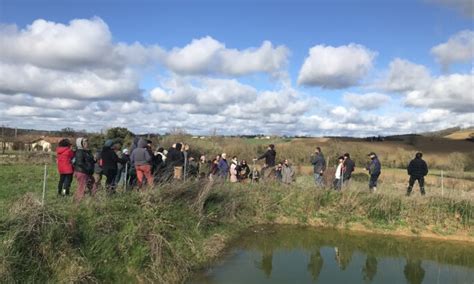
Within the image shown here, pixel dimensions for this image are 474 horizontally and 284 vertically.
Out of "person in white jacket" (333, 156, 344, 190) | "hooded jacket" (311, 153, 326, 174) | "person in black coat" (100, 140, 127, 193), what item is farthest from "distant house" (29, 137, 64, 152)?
"person in black coat" (100, 140, 127, 193)

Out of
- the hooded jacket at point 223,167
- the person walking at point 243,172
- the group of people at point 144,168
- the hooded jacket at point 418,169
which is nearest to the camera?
the group of people at point 144,168

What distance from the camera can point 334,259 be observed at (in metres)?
11.7

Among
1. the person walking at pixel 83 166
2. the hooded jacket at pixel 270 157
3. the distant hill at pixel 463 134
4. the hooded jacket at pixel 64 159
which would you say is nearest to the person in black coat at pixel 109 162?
the person walking at pixel 83 166

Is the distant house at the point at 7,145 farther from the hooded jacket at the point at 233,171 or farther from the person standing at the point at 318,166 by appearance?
the person standing at the point at 318,166

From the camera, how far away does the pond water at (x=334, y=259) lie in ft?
32.6

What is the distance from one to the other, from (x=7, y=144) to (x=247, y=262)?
39.6 meters

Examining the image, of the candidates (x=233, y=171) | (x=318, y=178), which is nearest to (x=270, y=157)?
(x=233, y=171)

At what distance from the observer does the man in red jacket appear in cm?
1188

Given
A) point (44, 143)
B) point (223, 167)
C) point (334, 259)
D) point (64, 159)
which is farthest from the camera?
point (44, 143)

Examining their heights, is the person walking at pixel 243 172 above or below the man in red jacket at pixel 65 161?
below

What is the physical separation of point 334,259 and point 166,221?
434 cm

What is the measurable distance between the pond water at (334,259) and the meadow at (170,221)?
59cm

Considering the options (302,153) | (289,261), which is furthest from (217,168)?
(302,153)

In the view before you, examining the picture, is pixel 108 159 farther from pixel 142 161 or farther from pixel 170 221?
pixel 170 221
